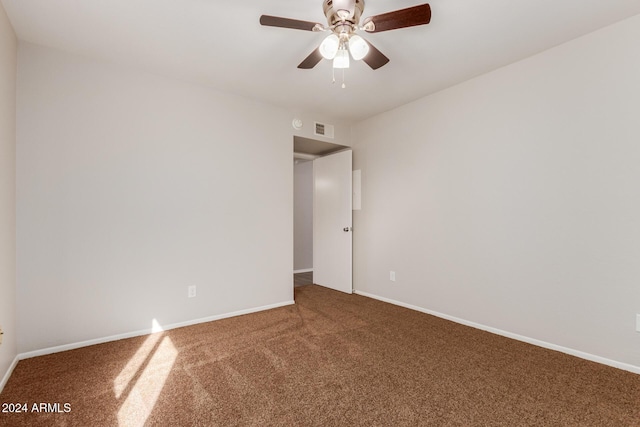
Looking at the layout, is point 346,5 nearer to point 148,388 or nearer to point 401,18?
point 401,18

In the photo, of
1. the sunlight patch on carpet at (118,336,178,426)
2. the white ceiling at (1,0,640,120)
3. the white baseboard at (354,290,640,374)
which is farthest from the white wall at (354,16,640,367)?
the sunlight patch on carpet at (118,336,178,426)

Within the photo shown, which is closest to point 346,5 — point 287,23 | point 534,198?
point 287,23

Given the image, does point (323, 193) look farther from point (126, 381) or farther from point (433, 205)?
point (126, 381)

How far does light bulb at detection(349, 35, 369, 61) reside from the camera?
1774 mm

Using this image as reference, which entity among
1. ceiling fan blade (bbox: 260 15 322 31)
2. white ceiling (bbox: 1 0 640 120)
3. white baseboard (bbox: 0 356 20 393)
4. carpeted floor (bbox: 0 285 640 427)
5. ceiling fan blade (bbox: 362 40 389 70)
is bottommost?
carpeted floor (bbox: 0 285 640 427)

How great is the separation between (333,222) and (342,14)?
305 centimetres

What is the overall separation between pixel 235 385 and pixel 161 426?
46cm

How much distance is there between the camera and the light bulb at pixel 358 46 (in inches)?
69.8

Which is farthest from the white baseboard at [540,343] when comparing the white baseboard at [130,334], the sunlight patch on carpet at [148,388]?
the sunlight patch on carpet at [148,388]

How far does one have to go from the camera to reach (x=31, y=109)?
89.4 inches

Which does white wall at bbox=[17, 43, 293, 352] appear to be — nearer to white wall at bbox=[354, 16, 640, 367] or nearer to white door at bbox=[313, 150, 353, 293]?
white door at bbox=[313, 150, 353, 293]

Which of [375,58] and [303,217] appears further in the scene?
[303,217]

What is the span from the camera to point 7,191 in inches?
79.5

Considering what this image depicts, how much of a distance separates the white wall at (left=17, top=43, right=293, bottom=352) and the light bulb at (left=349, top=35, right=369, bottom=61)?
1.83 metres
